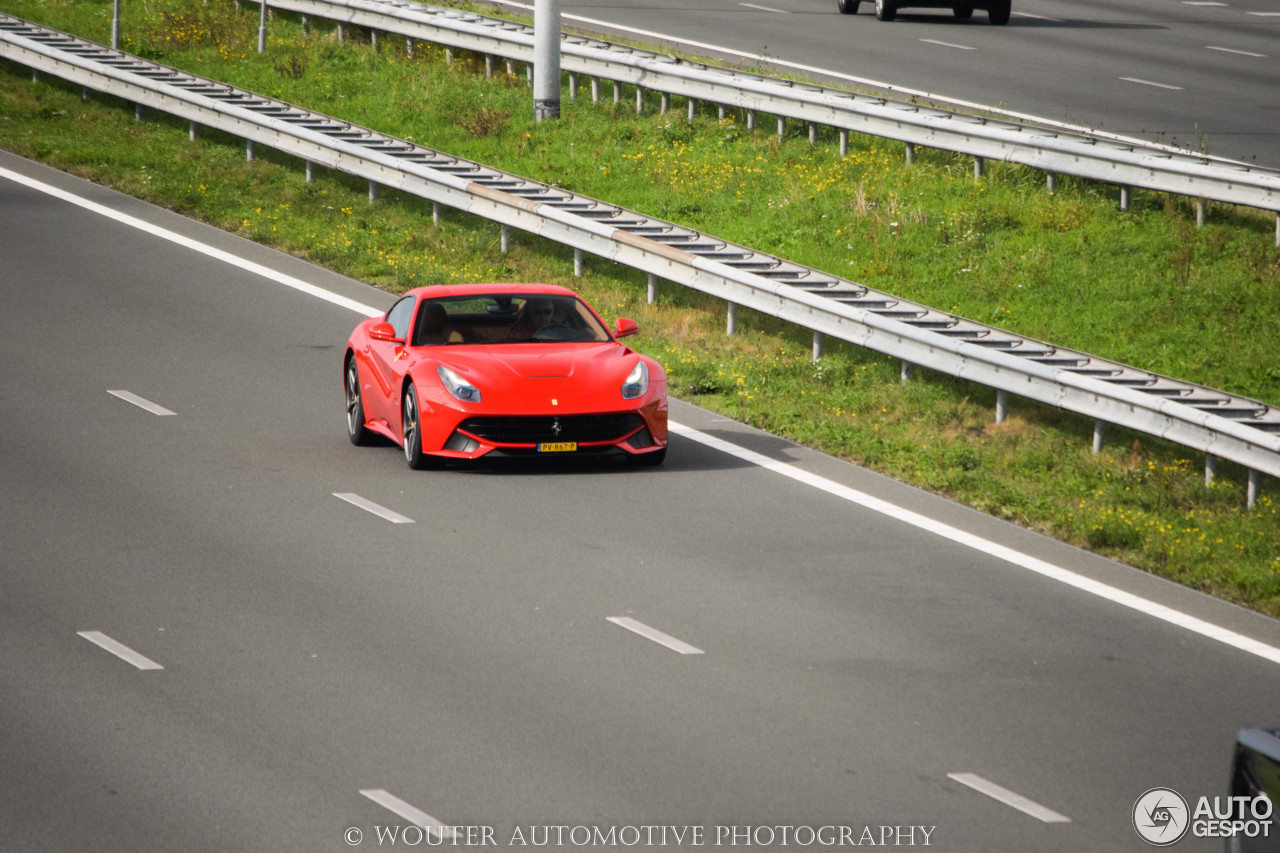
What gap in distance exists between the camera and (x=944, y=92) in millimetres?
27531

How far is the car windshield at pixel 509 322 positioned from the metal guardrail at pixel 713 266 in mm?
3159

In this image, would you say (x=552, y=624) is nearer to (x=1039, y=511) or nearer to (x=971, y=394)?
(x=1039, y=511)

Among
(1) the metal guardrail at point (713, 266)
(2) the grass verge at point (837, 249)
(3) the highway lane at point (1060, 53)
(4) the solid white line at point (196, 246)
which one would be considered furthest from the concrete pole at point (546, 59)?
(4) the solid white line at point (196, 246)

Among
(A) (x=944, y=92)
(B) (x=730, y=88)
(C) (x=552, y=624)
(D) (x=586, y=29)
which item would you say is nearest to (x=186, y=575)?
(C) (x=552, y=624)

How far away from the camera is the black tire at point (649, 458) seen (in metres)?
13.3

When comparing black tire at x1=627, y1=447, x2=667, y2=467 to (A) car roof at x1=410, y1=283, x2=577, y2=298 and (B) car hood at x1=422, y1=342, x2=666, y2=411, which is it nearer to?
(B) car hood at x1=422, y1=342, x2=666, y2=411

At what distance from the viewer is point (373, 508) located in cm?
1188

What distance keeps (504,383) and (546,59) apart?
13101mm

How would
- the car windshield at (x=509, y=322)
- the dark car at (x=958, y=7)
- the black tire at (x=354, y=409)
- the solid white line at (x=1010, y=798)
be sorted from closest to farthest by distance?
the solid white line at (x=1010, y=798)
the car windshield at (x=509, y=322)
the black tire at (x=354, y=409)
the dark car at (x=958, y=7)

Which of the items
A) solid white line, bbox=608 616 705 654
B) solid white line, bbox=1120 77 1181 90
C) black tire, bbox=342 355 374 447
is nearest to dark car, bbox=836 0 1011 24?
solid white line, bbox=1120 77 1181 90

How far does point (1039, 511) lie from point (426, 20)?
19.1m

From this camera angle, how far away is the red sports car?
12766mm

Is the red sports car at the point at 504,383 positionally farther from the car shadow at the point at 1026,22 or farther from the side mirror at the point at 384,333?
the car shadow at the point at 1026,22

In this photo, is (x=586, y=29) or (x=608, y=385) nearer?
(x=608, y=385)
